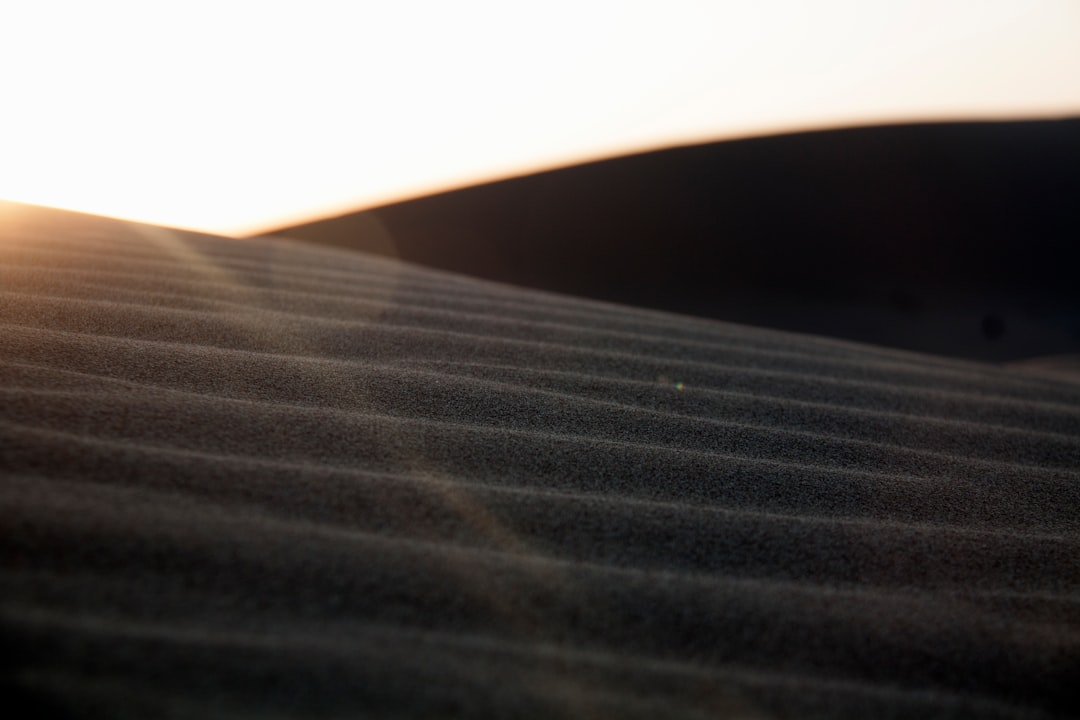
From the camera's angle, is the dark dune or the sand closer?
the sand

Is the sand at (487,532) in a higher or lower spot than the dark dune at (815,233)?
lower

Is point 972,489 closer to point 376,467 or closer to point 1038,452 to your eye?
point 1038,452

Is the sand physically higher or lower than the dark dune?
lower

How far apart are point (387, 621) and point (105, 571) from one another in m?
0.21

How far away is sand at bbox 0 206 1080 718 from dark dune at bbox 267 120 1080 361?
1245mm

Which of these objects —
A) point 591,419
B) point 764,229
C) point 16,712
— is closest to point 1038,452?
point 591,419

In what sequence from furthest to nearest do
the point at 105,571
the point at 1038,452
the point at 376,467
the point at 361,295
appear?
the point at 361,295 → the point at 1038,452 → the point at 376,467 → the point at 105,571

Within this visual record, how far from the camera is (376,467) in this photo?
0.78 m

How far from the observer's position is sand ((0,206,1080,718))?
1.68 feet

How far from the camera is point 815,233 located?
8.12ft

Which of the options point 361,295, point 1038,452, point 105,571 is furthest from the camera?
point 361,295

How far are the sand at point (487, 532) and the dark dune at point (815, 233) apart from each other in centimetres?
125

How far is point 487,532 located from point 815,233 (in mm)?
2089

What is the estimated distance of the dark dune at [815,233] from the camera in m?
2.36
